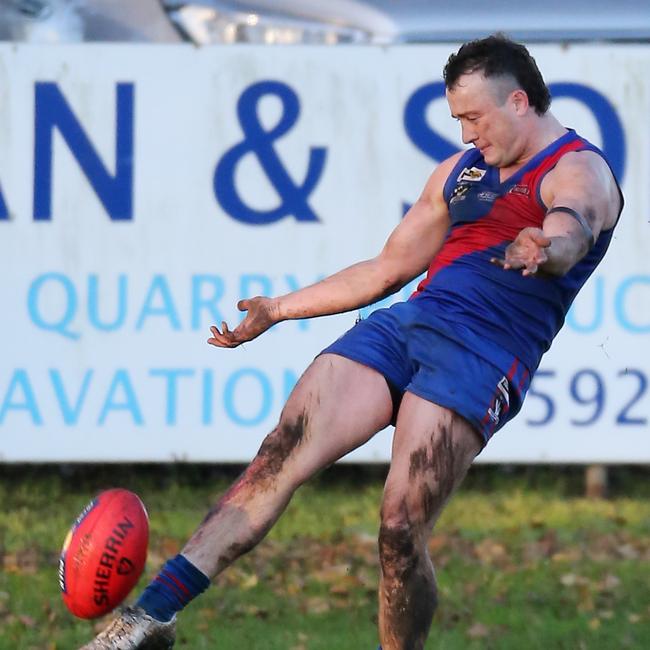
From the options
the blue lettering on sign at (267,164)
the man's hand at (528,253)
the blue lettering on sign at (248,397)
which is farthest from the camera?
the blue lettering on sign at (267,164)

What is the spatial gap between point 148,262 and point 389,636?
400 centimetres

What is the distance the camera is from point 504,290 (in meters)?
4.98

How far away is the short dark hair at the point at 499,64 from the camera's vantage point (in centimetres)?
493

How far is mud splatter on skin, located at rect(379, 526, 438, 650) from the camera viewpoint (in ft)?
15.7

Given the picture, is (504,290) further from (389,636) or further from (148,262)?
(148,262)

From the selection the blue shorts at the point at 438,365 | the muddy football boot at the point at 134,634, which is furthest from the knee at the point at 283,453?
the muddy football boot at the point at 134,634

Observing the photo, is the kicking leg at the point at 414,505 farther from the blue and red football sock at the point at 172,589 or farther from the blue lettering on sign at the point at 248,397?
the blue lettering on sign at the point at 248,397

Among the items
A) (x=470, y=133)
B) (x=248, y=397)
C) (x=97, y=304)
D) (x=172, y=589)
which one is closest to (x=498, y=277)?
(x=470, y=133)

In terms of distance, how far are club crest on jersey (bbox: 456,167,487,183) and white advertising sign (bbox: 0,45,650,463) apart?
131 inches

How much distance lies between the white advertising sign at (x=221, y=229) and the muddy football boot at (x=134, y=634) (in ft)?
12.5

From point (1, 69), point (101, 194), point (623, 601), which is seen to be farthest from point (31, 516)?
point (623, 601)

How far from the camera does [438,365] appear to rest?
16.1 ft

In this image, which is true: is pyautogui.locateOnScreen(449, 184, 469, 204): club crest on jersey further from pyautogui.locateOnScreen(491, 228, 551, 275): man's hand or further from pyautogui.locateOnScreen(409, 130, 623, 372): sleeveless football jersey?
pyautogui.locateOnScreen(491, 228, 551, 275): man's hand

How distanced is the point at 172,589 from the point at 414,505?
737 mm
